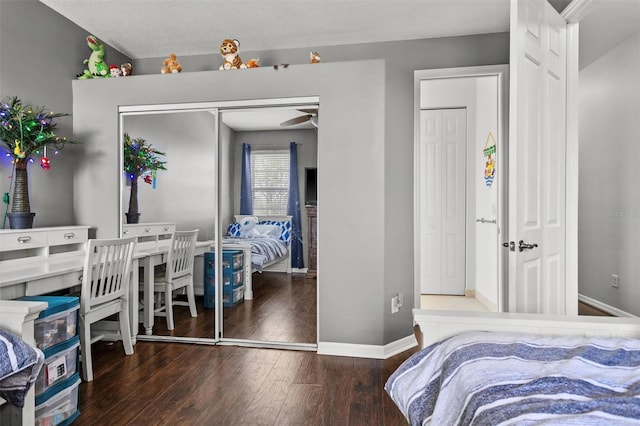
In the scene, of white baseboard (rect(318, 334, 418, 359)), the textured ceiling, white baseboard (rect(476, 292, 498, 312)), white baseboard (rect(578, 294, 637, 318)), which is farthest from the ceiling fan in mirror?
white baseboard (rect(578, 294, 637, 318))

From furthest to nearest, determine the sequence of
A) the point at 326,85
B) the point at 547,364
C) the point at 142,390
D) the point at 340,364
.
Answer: the point at 326,85
the point at 340,364
the point at 142,390
the point at 547,364

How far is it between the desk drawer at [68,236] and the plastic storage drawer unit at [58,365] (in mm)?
1105

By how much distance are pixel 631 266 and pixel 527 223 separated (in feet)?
7.54

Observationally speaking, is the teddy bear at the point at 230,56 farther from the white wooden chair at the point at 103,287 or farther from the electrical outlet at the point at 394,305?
the electrical outlet at the point at 394,305

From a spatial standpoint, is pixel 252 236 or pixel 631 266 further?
pixel 631 266

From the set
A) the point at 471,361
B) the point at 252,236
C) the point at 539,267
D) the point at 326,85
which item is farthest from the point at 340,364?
the point at 326,85

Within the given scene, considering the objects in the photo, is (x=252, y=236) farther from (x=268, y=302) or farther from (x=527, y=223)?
(x=527, y=223)

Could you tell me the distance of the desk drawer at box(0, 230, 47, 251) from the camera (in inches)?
99.1

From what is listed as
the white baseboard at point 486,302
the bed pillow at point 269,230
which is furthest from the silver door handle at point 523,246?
the white baseboard at point 486,302

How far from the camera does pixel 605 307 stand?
13.0ft

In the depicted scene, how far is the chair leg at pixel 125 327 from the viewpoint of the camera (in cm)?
281

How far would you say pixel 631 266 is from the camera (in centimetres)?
360

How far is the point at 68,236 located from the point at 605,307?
5.05m

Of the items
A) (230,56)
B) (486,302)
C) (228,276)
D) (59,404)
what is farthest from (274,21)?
(486,302)
